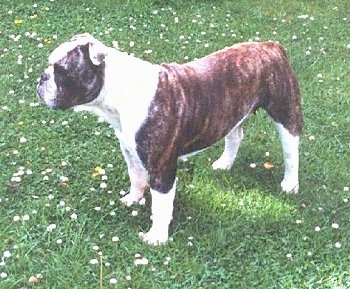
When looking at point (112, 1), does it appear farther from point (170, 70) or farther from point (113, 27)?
point (170, 70)

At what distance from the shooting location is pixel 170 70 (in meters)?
4.79

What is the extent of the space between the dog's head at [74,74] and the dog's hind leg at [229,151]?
1.46 metres

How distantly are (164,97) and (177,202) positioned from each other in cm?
102

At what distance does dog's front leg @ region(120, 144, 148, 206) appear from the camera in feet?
17.0

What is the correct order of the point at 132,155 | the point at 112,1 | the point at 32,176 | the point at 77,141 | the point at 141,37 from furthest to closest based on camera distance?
the point at 112,1
the point at 141,37
the point at 77,141
the point at 32,176
the point at 132,155

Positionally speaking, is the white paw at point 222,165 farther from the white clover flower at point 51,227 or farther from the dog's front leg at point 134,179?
the white clover flower at point 51,227

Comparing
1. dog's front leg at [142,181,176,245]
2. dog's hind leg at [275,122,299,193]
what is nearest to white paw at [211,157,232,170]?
dog's hind leg at [275,122,299,193]

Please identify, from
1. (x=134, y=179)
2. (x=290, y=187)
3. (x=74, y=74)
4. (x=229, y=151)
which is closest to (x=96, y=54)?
(x=74, y=74)

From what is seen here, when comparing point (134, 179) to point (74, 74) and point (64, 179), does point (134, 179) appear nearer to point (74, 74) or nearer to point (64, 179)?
point (64, 179)

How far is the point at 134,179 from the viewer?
5.28 metres

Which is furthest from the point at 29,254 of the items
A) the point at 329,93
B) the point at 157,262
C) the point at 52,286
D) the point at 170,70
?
the point at 329,93

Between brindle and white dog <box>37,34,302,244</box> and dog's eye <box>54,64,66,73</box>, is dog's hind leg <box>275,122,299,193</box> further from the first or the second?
dog's eye <box>54,64,66,73</box>

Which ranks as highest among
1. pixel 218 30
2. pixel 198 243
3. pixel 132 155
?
pixel 132 155

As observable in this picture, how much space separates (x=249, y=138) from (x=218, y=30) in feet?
7.76
